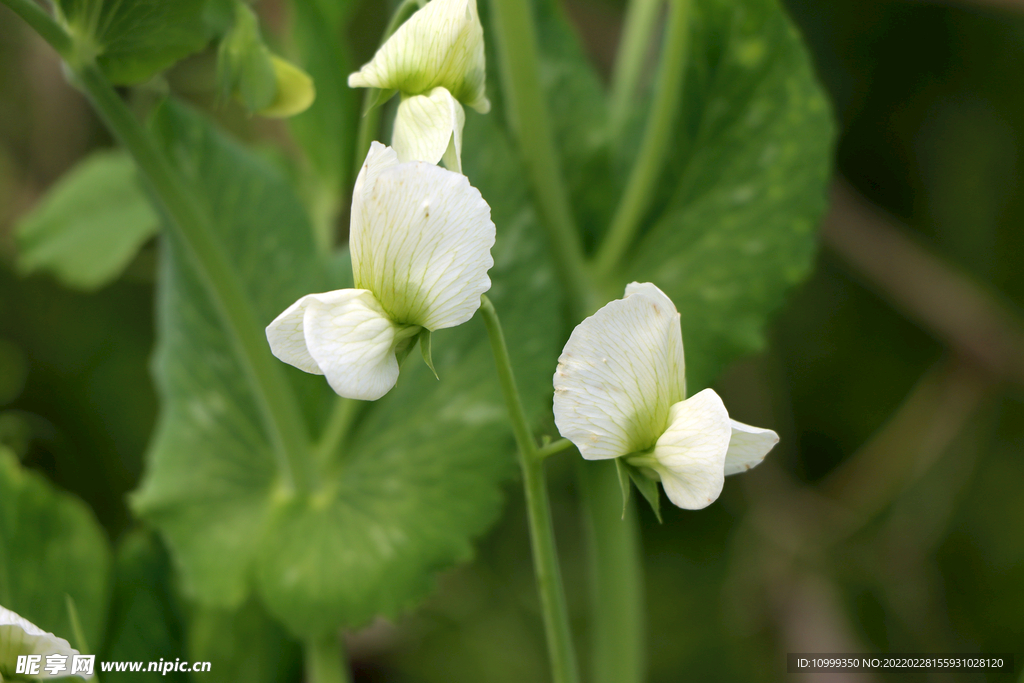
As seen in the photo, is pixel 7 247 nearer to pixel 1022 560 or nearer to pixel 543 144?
pixel 543 144

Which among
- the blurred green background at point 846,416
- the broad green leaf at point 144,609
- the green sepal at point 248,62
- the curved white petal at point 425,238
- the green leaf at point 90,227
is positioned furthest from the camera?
the blurred green background at point 846,416

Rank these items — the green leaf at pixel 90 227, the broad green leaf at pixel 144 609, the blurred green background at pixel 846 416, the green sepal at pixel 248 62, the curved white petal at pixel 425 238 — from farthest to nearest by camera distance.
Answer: the blurred green background at pixel 846 416
the green leaf at pixel 90 227
the broad green leaf at pixel 144 609
the green sepal at pixel 248 62
the curved white petal at pixel 425 238

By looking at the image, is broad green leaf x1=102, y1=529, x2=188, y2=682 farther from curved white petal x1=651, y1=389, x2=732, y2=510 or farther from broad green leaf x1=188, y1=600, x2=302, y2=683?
curved white petal x1=651, y1=389, x2=732, y2=510

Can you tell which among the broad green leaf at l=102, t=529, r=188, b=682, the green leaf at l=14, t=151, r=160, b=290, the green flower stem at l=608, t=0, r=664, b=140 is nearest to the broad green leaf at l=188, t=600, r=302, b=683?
the broad green leaf at l=102, t=529, r=188, b=682

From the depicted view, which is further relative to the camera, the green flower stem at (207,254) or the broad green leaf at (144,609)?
the broad green leaf at (144,609)

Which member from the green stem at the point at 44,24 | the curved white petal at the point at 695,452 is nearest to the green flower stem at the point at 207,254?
the green stem at the point at 44,24

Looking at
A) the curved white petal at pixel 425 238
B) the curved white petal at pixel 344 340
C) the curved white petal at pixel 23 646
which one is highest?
the curved white petal at pixel 425 238

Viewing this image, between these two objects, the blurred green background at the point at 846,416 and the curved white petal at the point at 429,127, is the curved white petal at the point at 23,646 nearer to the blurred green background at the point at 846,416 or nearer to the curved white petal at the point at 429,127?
the curved white petal at the point at 429,127
